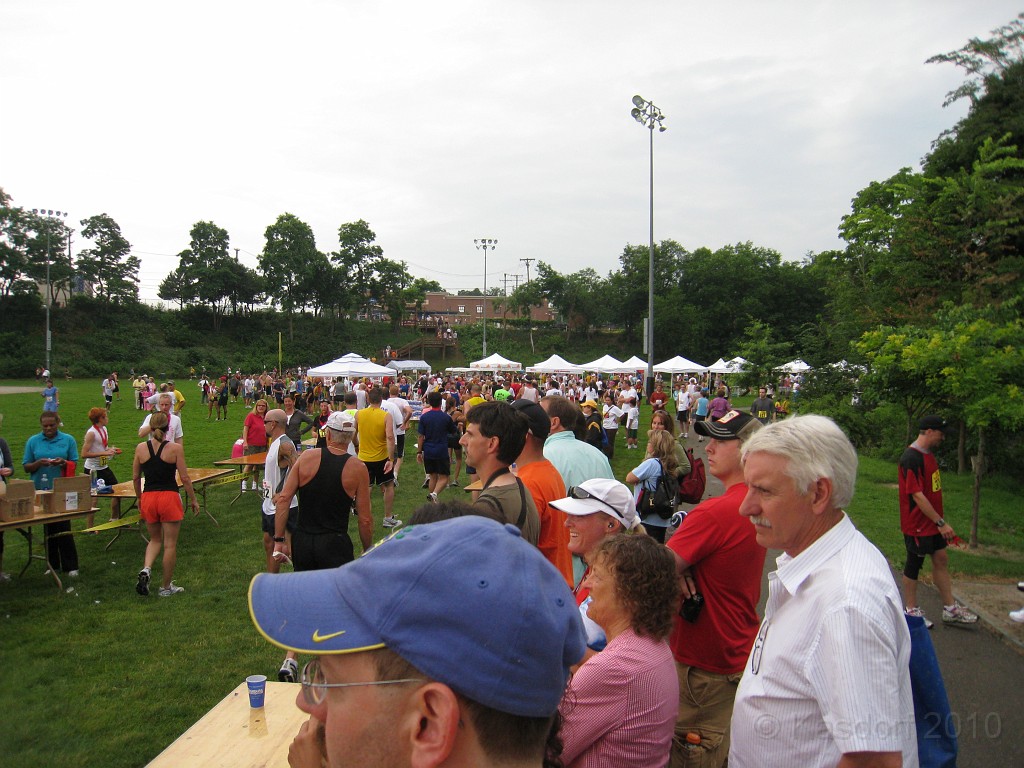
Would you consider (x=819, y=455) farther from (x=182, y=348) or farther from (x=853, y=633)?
(x=182, y=348)

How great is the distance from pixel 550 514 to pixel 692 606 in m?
1.15

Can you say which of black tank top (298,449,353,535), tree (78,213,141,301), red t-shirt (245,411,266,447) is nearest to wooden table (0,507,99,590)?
black tank top (298,449,353,535)

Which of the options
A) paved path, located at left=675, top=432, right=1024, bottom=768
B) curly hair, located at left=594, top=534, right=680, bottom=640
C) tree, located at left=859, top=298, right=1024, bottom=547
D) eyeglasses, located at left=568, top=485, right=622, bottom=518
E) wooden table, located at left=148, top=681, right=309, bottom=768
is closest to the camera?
curly hair, located at left=594, top=534, right=680, bottom=640

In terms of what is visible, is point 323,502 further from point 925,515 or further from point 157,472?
point 925,515

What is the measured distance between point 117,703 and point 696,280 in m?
75.3

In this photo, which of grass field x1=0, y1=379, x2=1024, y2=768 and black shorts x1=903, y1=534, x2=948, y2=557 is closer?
grass field x1=0, y1=379, x2=1024, y2=768

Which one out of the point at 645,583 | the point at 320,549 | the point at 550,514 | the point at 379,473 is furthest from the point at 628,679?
the point at 379,473

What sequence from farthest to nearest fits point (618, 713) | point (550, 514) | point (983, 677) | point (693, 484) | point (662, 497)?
1. point (693, 484)
2. point (662, 497)
3. point (983, 677)
4. point (550, 514)
5. point (618, 713)

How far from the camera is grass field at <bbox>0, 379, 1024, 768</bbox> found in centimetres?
433

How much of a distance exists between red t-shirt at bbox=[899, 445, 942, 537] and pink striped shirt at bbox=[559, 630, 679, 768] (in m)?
4.45

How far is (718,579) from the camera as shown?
2938mm

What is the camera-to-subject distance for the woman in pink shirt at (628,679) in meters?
2.26

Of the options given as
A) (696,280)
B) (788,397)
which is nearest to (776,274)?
(696,280)

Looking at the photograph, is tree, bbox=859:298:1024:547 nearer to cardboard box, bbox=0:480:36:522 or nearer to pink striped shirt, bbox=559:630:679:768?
pink striped shirt, bbox=559:630:679:768
